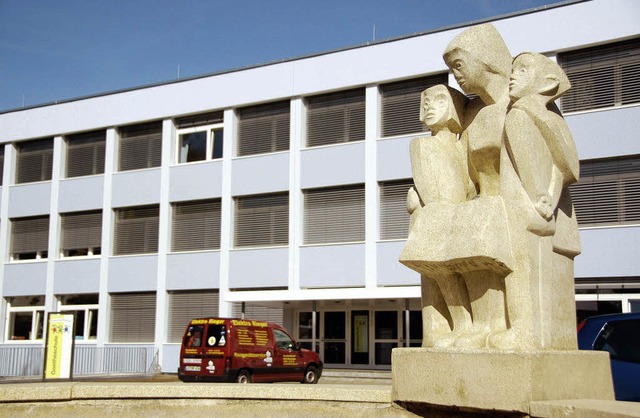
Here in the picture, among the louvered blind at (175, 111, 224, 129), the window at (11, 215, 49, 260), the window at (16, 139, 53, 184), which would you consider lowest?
the window at (11, 215, 49, 260)

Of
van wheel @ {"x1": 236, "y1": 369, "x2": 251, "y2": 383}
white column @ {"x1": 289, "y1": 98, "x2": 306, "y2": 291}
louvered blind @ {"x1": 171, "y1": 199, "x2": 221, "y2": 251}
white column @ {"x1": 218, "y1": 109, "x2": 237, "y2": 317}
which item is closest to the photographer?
van wheel @ {"x1": 236, "y1": 369, "x2": 251, "y2": 383}

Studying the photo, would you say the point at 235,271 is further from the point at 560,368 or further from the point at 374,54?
the point at 560,368

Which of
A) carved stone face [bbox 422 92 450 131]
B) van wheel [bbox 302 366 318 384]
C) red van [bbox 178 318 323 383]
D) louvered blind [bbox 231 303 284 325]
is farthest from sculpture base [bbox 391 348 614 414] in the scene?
louvered blind [bbox 231 303 284 325]

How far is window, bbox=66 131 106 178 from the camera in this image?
3597cm

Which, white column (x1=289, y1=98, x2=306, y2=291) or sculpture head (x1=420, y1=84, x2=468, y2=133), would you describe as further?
white column (x1=289, y1=98, x2=306, y2=291)

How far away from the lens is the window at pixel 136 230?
33.9 metres

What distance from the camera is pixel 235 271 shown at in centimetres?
3145

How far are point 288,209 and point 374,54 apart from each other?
6.33 meters

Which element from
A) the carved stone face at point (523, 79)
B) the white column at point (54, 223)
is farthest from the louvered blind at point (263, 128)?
the carved stone face at point (523, 79)

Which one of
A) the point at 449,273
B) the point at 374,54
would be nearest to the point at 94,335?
the point at 374,54

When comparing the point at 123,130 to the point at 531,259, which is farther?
the point at 123,130

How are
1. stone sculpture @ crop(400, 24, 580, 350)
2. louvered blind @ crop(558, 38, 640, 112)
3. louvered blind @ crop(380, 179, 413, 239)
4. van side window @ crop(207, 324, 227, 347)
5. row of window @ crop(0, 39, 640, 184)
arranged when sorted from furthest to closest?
louvered blind @ crop(380, 179, 413, 239), row of window @ crop(0, 39, 640, 184), louvered blind @ crop(558, 38, 640, 112), van side window @ crop(207, 324, 227, 347), stone sculpture @ crop(400, 24, 580, 350)

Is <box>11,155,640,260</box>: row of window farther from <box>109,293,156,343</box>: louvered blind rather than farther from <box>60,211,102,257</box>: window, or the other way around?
<box>109,293,156,343</box>: louvered blind

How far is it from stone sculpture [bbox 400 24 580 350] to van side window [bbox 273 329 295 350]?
1601 centimetres
